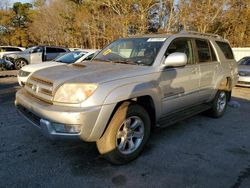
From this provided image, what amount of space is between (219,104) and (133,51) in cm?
281

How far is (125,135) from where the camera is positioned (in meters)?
3.46

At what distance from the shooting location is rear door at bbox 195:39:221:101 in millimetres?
4762

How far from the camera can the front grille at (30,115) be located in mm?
3212

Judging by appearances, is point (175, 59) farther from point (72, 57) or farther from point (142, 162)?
point (72, 57)

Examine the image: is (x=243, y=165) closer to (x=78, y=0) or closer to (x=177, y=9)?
(x=177, y=9)

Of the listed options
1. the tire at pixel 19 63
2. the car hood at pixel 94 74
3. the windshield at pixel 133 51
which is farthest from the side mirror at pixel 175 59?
the tire at pixel 19 63

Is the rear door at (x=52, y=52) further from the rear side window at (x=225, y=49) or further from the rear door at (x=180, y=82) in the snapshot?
the rear door at (x=180, y=82)

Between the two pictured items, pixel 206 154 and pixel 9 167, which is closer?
pixel 9 167

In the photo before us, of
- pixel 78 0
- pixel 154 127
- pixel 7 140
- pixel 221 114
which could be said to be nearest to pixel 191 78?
pixel 154 127

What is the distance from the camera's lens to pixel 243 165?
3480mm

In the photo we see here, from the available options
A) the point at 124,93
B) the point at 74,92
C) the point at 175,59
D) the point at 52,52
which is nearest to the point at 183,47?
the point at 175,59

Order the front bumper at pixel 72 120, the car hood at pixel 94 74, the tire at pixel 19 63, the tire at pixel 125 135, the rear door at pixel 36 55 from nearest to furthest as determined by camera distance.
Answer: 1. the front bumper at pixel 72 120
2. the car hood at pixel 94 74
3. the tire at pixel 125 135
4. the rear door at pixel 36 55
5. the tire at pixel 19 63

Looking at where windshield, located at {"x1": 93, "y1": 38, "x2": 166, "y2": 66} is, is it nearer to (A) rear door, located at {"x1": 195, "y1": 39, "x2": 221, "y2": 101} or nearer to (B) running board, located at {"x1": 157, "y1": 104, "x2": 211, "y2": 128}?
(B) running board, located at {"x1": 157, "y1": 104, "x2": 211, "y2": 128}

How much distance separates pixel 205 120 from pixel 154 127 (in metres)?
2.18
